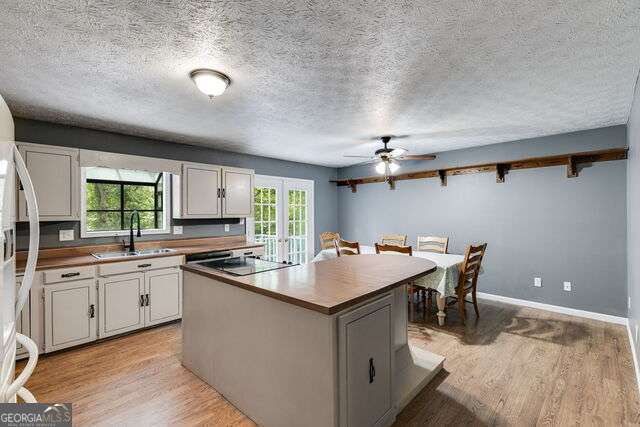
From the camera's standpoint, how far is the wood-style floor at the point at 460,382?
6.49ft

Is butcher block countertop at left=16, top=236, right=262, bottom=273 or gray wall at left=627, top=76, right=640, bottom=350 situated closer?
gray wall at left=627, top=76, right=640, bottom=350

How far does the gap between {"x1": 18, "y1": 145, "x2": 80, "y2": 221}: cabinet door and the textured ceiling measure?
1.23ft

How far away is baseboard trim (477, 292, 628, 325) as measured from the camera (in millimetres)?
3523

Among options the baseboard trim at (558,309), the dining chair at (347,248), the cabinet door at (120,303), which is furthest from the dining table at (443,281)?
the cabinet door at (120,303)

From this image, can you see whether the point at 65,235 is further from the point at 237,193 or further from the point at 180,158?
the point at 237,193

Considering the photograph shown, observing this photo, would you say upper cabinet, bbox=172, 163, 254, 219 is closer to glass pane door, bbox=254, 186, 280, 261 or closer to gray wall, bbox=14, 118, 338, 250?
gray wall, bbox=14, 118, 338, 250

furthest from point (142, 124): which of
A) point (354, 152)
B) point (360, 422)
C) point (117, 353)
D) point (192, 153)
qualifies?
point (360, 422)

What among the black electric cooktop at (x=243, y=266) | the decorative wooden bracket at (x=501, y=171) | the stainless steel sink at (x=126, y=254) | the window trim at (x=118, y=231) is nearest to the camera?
the black electric cooktop at (x=243, y=266)

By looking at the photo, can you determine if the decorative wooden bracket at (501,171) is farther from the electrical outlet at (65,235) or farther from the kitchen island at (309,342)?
the electrical outlet at (65,235)

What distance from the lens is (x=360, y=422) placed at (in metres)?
1.62

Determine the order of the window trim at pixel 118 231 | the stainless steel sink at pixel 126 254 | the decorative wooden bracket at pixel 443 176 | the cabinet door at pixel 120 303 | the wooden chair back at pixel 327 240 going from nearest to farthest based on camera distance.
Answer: the cabinet door at pixel 120 303 < the stainless steel sink at pixel 126 254 < the window trim at pixel 118 231 < the decorative wooden bracket at pixel 443 176 < the wooden chair back at pixel 327 240

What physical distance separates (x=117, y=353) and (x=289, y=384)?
2.11 meters

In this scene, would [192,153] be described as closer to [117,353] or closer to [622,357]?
[117,353]

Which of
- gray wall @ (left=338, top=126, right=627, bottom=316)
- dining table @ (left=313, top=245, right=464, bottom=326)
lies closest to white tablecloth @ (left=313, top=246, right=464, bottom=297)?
dining table @ (left=313, top=245, right=464, bottom=326)
